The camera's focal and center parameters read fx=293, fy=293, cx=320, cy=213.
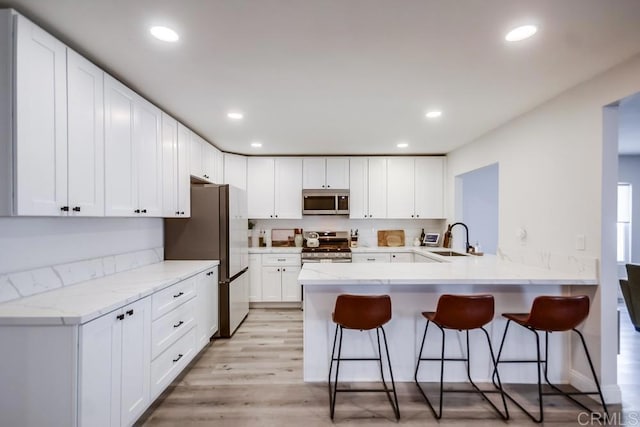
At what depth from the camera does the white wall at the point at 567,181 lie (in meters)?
2.12

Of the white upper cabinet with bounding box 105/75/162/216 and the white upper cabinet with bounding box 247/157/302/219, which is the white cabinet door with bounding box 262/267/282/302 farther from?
the white upper cabinet with bounding box 105/75/162/216

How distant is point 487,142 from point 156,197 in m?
3.72

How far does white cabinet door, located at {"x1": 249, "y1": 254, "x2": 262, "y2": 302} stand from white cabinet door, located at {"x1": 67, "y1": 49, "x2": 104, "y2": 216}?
2624 mm

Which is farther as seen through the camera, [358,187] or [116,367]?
[358,187]

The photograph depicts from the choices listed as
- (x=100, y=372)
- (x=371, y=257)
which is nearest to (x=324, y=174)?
(x=371, y=257)

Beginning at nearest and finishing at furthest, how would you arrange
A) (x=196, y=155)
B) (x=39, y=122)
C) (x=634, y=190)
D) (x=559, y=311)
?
(x=39, y=122) < (x=559, y=311) < (x=196, y=155) < (x=634, y=190)

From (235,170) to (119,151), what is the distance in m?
2.49

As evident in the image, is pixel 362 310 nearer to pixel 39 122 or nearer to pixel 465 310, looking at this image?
pixel 465 310

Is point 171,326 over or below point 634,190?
below

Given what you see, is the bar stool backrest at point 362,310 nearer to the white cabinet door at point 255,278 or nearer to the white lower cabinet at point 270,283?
the white lower cabinet at point 270,283

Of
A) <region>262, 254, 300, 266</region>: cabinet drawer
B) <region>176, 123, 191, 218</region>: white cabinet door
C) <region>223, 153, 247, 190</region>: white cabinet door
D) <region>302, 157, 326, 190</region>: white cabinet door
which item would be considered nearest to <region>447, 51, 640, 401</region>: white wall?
<region>302, 157, 326, 190</region>: white cabinet door

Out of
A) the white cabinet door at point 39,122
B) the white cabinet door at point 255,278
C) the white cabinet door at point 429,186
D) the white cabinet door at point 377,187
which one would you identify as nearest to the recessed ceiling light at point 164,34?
the white cabinet door at point 39,122

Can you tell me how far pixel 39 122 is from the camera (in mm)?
1544

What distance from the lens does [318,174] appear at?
482 cm
